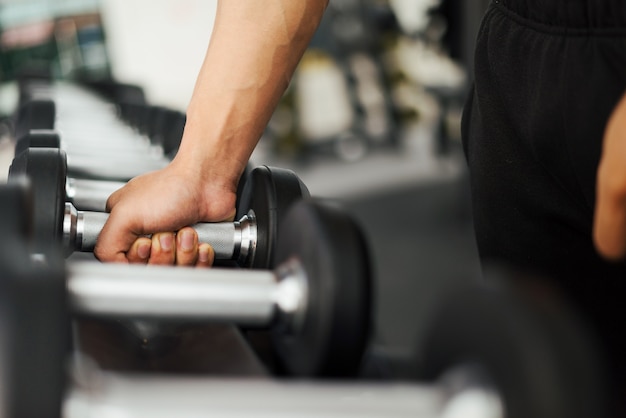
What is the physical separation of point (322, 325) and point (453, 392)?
0.14 m

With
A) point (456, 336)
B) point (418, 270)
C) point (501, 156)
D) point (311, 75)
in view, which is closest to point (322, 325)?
point (456, 336)

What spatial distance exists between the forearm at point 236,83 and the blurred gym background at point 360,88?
2.62 m

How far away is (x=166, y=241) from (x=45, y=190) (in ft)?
0.58

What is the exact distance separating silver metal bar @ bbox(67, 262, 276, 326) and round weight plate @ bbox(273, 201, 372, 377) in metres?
0.05

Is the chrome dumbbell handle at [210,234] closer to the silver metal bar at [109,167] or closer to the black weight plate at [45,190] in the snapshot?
the black weight plate at [45,190]

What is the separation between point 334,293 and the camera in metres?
0.54

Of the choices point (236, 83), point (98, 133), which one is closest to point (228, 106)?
point (236, 83)

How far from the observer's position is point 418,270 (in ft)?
12.5

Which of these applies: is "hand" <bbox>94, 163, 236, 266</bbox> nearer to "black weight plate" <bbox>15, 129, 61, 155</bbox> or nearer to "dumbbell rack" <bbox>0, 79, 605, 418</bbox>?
"black weight plate" <bbox>15, 129, 61, 155</bbox>

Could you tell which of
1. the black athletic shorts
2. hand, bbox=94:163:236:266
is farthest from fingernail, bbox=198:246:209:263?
the black athletic shorts

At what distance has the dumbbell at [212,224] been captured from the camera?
0.74m

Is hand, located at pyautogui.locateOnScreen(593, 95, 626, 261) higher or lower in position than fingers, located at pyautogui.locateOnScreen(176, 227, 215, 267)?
higher

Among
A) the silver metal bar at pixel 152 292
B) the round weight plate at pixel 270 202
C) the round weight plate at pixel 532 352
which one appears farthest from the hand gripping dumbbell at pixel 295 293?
the round weight plate at pixel 270 202

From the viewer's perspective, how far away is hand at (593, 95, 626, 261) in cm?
56
